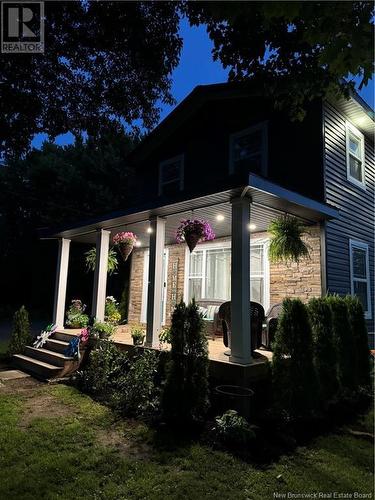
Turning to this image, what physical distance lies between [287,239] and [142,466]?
439cm

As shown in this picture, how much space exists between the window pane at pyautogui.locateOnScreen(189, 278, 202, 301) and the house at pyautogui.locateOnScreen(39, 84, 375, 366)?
0.03 metres

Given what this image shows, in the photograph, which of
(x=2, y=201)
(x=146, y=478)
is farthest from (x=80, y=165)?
(x=146, y=478)

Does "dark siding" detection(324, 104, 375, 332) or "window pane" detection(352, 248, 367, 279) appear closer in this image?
"dark siding" detection(324, 104, 375, 332)

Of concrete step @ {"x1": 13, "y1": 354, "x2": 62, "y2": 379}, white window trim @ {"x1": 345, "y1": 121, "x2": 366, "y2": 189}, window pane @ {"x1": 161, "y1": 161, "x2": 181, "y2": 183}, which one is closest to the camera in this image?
concrete step @ {"x1": 13, "y1": 354, "x2": 62, "y2": 379}

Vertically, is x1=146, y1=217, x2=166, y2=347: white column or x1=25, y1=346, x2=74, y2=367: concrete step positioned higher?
x1=146, y1=217, x2=166, y2=347: white column

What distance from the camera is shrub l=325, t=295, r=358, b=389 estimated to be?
5484 millimetres

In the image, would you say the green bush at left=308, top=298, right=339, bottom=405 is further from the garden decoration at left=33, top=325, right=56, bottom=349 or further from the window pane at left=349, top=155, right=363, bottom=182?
the garden decoration at left=33, top=325, right=56, bottom=349

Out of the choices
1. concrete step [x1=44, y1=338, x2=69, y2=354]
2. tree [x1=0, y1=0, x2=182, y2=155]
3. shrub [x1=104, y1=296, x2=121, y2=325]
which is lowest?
concrete step [x1=44, y1=338, x2=69, y2=354]

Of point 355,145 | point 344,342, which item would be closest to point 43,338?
point 344,342

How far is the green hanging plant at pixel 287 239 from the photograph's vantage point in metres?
6.22

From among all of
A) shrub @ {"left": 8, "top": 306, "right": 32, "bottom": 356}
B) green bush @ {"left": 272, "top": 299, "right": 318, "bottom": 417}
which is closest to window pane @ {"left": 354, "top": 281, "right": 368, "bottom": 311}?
green bush @ {"left": 272, "top": 299, "right": 318, "bottom": 417}

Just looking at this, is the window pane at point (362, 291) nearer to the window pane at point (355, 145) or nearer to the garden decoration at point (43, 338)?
the window pane at point (355, 145)

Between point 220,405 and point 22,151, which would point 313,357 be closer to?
point 220,405

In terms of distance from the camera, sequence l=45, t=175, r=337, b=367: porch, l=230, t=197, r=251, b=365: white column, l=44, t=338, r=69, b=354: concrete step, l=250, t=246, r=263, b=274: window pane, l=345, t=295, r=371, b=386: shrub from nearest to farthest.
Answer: l=230, t=197, r=251, b=365: white column, l=45, t=175, r=337, b=367: porch, l=345, t=295, r=371, b=386: shrub, l=44, t=338, r=69, b=354: concrete step, l=250, t=246, r=263, b=274: window pane
